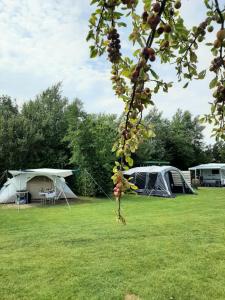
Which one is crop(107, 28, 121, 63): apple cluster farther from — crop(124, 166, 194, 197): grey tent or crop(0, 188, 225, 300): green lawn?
crop(124, 166, 194, 197): grey tent

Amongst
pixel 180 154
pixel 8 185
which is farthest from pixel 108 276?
pixel 180 154

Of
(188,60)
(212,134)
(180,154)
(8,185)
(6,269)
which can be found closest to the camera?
(188,60)

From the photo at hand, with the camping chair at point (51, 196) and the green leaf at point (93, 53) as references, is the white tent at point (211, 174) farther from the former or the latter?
the green leaf at point (93, 53)

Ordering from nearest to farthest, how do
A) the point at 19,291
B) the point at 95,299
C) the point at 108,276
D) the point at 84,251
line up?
the point at 95,299, the point at 19,291, the point at 108,276, the point at 84,251

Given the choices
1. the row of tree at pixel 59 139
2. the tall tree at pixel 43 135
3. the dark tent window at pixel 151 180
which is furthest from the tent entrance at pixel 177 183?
the tall tree at pixel 43 135

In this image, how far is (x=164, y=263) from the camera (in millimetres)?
4621

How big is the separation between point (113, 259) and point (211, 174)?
2253 centimetres

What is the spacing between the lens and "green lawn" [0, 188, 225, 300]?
374cm

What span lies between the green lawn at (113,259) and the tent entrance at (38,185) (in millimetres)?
6323

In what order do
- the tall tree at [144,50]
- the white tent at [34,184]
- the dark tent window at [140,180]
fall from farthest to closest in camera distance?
the dark tent window at [140,180] < the white tent at [34,184] < the tall tree at [144,50]

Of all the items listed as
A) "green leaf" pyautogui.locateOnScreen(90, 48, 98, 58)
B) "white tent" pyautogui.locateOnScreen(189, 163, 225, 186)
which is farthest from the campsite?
"white tent" pyautogui.locateOnScreen(189, 163, 225, 186)

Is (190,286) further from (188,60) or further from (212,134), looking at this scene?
(188,60)

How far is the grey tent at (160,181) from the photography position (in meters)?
15.8

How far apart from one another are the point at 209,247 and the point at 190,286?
181 centimetres
